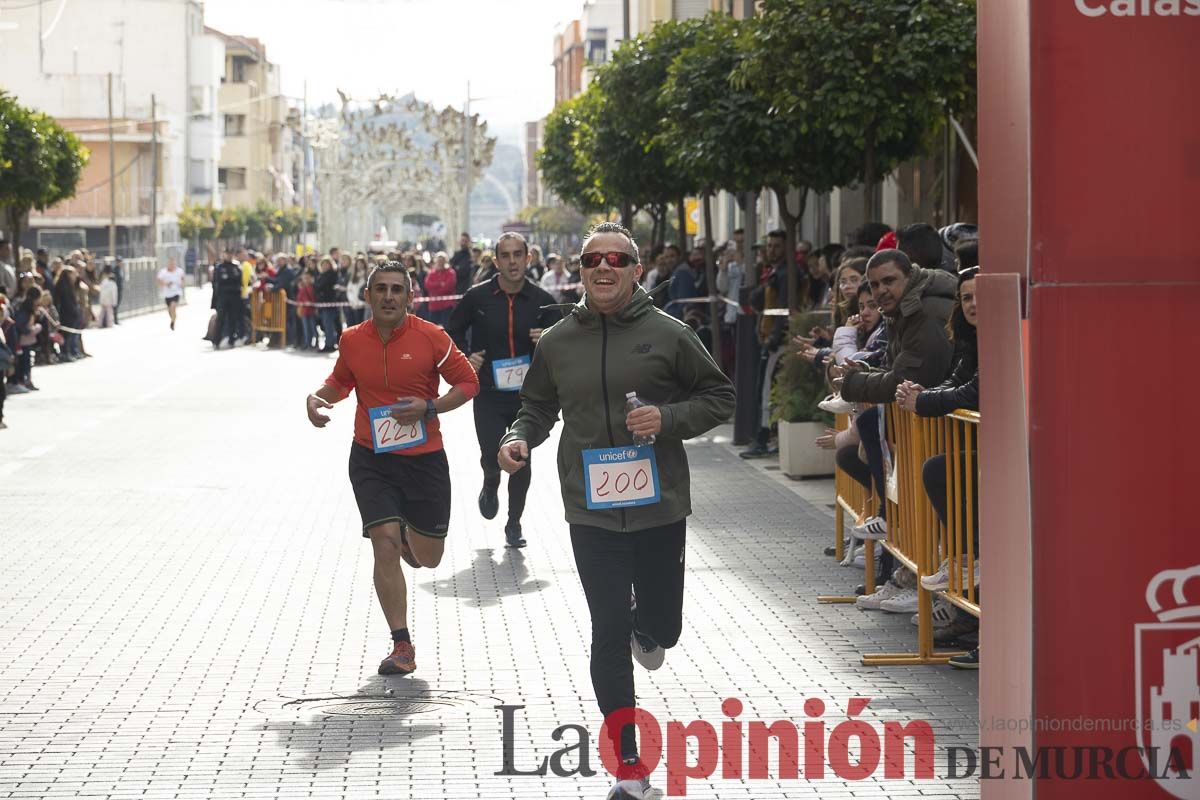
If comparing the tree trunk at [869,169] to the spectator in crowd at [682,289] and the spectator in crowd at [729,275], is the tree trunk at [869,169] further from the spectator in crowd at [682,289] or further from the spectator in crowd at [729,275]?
the spectator in crowd at [682,289]

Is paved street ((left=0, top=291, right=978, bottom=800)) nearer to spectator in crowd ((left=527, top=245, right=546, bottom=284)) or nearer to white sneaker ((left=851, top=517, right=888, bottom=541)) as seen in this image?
white sneaker ((left=851, top=517, right=888, bottom=541))

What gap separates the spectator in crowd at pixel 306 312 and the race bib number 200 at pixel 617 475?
32.5 metres

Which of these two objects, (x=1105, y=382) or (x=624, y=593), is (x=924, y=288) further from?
(x=1105, y=382)

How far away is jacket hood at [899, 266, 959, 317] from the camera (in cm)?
912

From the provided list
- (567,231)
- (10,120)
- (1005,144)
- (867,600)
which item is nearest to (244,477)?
(867,600)

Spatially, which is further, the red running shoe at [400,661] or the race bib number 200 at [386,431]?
the race bib number 200 at [386,431]

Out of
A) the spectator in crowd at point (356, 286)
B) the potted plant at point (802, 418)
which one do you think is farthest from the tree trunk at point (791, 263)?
the spectator in crowd at point (356, 286)

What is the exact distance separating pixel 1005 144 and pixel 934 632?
436 centimetres

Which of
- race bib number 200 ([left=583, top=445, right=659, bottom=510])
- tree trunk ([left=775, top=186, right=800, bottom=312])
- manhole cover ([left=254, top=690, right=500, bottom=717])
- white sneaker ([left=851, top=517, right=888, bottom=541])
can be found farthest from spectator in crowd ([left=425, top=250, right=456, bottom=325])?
race bib number 200 ([left=583, top=445, right=659, bottom=510])

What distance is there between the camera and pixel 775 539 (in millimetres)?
12547

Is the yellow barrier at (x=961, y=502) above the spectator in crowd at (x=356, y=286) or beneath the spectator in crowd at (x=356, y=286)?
beneath

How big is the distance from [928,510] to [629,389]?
253 cm

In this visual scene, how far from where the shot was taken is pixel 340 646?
9.08 m

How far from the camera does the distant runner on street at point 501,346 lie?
40.3ft
